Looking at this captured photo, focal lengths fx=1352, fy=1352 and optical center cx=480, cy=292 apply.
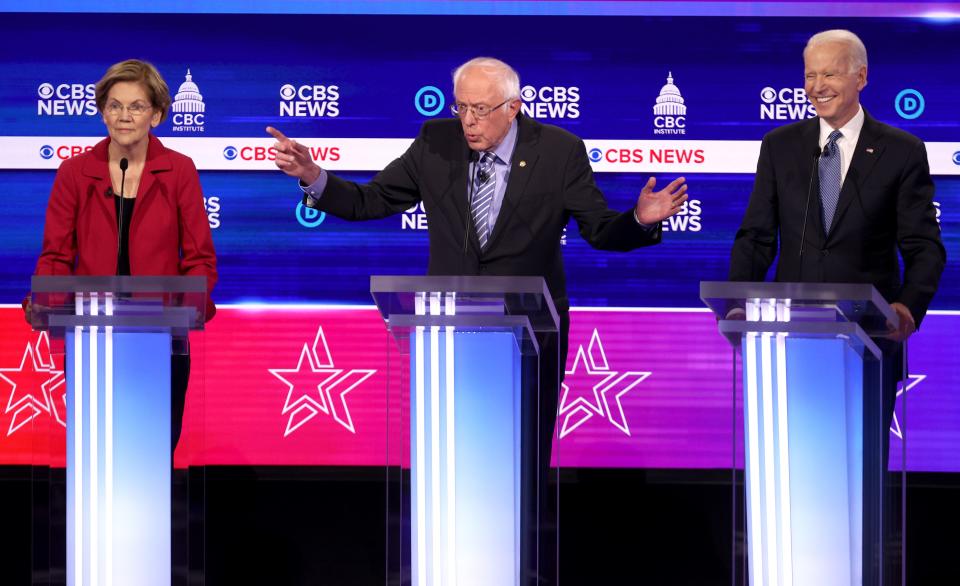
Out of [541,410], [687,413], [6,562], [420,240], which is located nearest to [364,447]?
[420,240]

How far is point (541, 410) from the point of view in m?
3.16

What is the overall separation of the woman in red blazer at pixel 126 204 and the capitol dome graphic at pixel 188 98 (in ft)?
6.89

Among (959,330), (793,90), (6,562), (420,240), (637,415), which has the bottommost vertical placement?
(6,562)

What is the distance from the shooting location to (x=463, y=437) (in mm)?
2916

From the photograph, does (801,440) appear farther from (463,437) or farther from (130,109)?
(130,109)

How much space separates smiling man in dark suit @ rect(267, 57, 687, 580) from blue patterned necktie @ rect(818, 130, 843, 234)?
585mm

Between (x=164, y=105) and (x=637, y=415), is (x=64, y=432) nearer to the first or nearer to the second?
(x=164, y=105)

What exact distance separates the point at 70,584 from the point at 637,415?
345 centimetres

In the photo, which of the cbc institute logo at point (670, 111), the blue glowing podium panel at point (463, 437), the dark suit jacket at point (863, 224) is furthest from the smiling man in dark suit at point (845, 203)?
the cbc institute logo at point (670, 111)

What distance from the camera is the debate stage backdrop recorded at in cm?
592

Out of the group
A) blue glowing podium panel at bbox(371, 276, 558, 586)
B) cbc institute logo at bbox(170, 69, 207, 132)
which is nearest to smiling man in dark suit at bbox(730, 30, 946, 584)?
blue glowing podium panel at bbox(371, 276, 558, 586)

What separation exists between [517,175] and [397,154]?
7.03 feet

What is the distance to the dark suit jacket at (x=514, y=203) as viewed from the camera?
3852 millimetres

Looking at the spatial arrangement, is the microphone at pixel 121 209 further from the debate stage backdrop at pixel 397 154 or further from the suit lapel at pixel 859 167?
the debate stage backdrop at pixel 397 154
